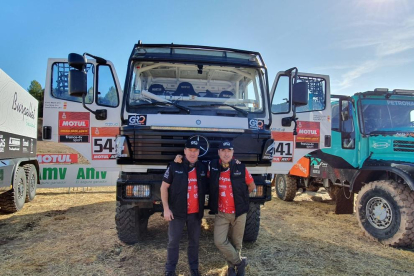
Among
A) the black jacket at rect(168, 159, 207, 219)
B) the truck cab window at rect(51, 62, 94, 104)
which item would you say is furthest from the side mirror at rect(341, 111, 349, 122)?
the truck cab window at rect(51, 62, 94, 104)

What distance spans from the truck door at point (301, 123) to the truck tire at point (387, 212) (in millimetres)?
1242

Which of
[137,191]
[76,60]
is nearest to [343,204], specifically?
[137,191]

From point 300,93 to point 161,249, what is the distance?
9.83 feet

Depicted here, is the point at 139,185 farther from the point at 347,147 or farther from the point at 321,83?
the point at 347,147

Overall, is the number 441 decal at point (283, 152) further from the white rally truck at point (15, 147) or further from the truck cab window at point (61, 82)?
the white rally truck at point (15, 147)

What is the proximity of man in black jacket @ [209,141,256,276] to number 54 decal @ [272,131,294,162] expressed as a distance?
1318 millimetres

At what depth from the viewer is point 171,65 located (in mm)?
4410

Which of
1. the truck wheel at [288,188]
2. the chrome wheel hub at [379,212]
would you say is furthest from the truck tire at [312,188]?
the chrome wheel hub at [379,212]

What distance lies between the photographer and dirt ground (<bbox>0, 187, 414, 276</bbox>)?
12.1 ft

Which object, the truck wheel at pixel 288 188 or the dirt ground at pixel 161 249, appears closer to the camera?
the dirt ground at pixel 161 249

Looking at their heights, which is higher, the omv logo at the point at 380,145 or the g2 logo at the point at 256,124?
the g2 logo at the point at 256,124

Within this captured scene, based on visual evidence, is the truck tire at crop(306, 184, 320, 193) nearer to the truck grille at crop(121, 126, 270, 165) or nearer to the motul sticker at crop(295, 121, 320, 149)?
the motul sticker at crop(295, 121, 320, 149)

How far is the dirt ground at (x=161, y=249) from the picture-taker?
3.69 m

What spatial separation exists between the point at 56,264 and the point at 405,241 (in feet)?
16.7
